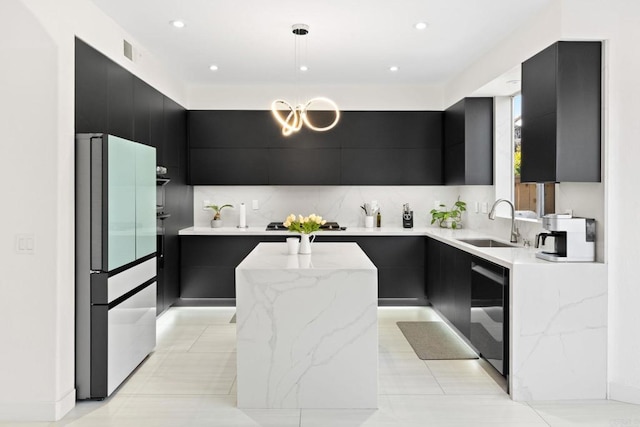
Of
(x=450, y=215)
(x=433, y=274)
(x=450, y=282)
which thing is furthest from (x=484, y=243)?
(x=450, y=215)

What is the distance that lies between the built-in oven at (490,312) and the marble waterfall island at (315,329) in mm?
898

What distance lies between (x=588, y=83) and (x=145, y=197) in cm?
302

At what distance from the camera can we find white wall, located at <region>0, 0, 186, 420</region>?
283 centimetres

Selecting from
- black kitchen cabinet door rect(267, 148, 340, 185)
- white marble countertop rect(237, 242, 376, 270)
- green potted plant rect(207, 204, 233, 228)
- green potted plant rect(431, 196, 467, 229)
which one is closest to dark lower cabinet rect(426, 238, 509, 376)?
green potted plant rect(431, 196, 467, 229)

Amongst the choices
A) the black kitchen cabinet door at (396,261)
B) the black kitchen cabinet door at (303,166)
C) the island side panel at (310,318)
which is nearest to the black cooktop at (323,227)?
the black kitchen cabinet door at (396,261)

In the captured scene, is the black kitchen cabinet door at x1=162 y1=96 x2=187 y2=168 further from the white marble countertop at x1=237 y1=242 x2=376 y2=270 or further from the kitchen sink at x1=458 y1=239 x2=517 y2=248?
the kitchen sink at x1=458 y1=239 x2=517 y2=248

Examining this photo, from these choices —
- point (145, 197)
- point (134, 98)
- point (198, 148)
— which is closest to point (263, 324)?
point (145, 197)

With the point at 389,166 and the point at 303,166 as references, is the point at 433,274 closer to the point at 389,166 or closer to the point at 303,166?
the point at 389,166

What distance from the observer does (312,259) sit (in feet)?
11.2

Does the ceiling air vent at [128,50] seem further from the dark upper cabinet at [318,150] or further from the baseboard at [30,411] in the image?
the baseboard at [30,411]

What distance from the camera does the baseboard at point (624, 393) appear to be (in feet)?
10.2

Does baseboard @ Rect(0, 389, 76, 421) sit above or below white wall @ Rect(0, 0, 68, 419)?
below

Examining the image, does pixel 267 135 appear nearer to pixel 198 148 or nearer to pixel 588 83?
pixel 198 148

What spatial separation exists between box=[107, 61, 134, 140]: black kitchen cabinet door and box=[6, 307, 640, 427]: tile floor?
5.76 ft
